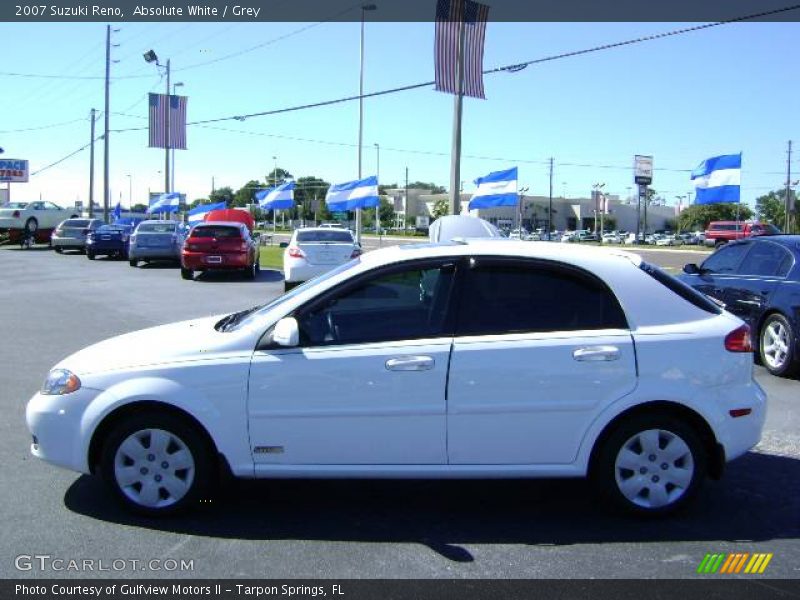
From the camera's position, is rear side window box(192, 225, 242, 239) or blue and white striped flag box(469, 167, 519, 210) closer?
blue and white striped flag box(469, 167, 519, 210)

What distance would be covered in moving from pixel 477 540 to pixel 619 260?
1923 mm

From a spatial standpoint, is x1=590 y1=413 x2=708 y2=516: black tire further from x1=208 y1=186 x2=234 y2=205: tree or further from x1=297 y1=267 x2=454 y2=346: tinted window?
x1=208 y1=186 x2=234 y2=205: tree

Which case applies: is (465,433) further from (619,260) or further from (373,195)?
(373,195)

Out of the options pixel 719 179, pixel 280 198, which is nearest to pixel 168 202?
pixel 280 198

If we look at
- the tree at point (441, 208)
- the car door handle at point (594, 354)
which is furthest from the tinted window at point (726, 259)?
the tree at point (441, 208)

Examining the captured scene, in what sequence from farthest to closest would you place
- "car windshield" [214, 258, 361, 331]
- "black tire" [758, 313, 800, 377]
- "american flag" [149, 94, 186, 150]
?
"american flag" [149, 94, 186, 150], "black tire" [758, 313, 800, 377], "car windshield" [214, 258, 361, 331]

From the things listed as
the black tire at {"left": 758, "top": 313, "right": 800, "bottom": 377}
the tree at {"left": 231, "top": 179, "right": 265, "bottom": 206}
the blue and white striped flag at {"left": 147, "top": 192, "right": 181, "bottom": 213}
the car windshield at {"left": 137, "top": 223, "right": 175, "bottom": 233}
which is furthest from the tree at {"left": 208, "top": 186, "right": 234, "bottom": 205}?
the black tire at {"left": 758, "top": 313, "right": 800, "bottom": 377}

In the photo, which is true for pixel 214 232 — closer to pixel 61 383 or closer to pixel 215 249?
pixel 215 249

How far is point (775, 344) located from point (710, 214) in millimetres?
105509

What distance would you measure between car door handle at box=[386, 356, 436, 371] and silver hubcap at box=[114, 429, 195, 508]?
50.7 inches

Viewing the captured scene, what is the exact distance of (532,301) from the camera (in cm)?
468

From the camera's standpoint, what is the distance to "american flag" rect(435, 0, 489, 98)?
1911 cm

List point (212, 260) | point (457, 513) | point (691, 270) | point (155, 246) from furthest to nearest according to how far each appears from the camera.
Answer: point (155, 246) → point (212, 260) → point (691, 270) → point (457, 513)

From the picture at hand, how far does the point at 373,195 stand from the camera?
2773 centimetres
